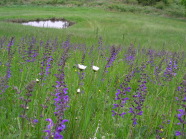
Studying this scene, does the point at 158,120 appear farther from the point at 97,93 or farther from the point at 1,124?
the point at 1,124

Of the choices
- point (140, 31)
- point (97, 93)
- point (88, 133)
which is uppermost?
point (88, 133)

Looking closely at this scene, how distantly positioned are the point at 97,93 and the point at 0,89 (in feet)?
4.77

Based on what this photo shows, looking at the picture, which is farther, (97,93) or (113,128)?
(97,93)

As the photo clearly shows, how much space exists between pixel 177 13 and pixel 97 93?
3983 cm

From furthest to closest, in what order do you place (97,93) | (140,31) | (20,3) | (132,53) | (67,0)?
(67,0)
(20,3)
(140,31)
(132,53)
(97,93)

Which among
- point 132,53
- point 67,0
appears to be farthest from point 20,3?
point 132,53

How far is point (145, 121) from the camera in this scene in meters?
2.62

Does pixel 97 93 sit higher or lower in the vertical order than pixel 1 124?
lower

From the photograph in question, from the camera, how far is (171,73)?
398cm

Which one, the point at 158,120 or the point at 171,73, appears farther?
the point at 171,73

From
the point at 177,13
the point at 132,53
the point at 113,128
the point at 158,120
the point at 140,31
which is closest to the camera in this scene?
the point at 113,128

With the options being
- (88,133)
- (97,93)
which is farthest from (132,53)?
(88,133)

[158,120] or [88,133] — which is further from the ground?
[88,133]

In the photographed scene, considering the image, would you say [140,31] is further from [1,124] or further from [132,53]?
[1,124]
